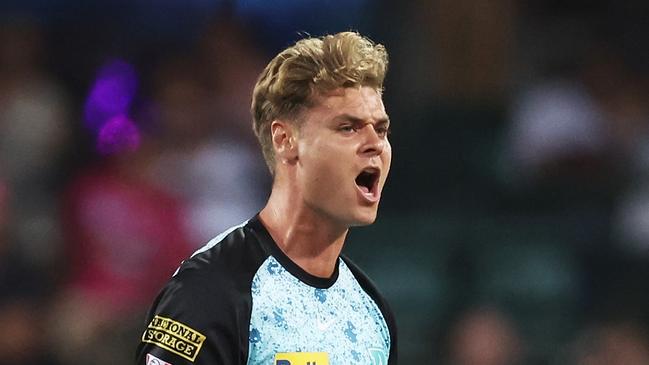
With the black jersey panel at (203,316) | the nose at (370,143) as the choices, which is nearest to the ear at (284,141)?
the nose at (370,143)

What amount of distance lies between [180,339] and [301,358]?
0.39 meters

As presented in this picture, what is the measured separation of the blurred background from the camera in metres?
7.09

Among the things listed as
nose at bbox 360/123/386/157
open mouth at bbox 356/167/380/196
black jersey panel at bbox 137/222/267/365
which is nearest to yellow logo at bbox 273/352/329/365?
black jersey panel at bbox 137/222/267/365

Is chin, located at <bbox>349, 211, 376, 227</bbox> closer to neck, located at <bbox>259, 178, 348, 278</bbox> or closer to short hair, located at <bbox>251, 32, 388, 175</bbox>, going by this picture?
neck, located at <bbox>259, 178, 348, 278</bbox>

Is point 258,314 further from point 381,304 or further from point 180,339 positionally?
point 381,304

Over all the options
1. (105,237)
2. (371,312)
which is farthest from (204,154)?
(371,312)

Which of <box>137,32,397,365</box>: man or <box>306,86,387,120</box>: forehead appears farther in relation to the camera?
<box>306,86,387,120</box>: forehead

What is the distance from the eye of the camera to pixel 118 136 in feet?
26.1

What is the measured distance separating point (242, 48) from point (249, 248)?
478 cm

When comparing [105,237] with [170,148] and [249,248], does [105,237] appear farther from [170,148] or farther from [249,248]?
[249,248]

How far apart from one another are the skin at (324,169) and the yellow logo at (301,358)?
11.0 inches

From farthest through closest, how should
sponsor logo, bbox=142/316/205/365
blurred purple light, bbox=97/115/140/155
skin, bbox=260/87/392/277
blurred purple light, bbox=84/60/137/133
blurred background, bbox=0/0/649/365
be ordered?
blurred purple light, bbox=84/60/137/133 < blurred purple light, bbox=97/115/140/155 < blurred background, bbox=0/0/649/365 < skin, bbox=260/87/392/277 < sponsor logo, bbox=142/316/205/365

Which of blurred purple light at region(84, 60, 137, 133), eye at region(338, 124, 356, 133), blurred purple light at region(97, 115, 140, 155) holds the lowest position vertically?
blurred purple light at region(97, 115, 140, 155)

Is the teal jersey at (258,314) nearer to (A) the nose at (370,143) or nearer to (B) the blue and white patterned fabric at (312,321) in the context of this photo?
(B) the blue and white patterned fabric at (312,321)
